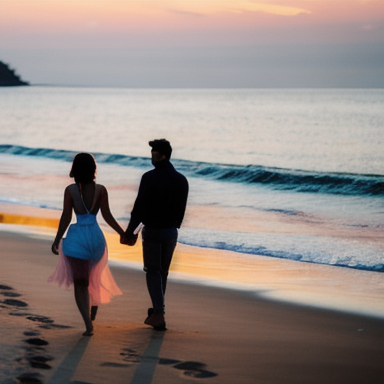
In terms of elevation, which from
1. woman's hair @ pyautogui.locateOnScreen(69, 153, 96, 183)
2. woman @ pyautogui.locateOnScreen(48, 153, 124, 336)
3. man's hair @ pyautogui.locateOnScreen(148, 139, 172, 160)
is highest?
man's hair @ pyautogui.locateOnScreen(148, 139, 172, 160)

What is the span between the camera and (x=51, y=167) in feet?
102

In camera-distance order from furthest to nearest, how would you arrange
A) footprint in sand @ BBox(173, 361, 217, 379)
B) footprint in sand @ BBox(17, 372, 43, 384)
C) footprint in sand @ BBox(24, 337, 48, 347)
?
footprint in sand @ BBox(24, 337, 48, 347)
footprint in sand @ BBox(173, 361, 217, 379)
footprint in sand @ BBox(17, 372, 43, 384)

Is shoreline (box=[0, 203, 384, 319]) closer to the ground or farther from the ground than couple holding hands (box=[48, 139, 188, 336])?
closer to the ground

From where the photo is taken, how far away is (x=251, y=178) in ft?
95.2

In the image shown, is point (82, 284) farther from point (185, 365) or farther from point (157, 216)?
point (185, 365)

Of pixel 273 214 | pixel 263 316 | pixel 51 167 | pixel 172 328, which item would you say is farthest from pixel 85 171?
A: pixel 51 167

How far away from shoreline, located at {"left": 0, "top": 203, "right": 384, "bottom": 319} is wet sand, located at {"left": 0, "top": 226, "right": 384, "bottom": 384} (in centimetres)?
35

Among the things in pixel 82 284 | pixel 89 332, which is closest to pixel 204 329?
pixel 89 332

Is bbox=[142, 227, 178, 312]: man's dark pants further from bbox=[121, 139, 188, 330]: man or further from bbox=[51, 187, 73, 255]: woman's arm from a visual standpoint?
bbox=[51, 187, 73, 255]: woman's arm

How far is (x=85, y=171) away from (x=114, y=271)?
3.37 metres

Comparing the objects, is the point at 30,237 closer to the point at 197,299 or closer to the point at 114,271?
the point at 114,271

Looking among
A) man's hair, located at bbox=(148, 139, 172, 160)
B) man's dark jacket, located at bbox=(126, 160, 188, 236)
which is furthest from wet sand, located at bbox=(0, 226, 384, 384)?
man's hair, located at bbox=(148, 139, 172, 160)

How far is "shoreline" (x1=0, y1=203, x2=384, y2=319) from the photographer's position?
7.82m

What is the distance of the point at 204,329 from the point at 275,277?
2.90 m
